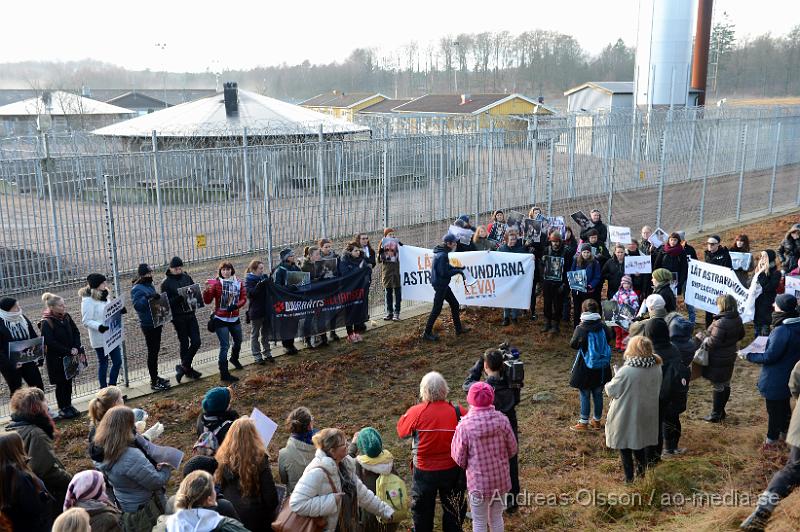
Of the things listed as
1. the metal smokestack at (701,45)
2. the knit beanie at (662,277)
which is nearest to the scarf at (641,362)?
the knit beanie at (662,277)

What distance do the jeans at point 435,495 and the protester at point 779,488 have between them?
222 cm

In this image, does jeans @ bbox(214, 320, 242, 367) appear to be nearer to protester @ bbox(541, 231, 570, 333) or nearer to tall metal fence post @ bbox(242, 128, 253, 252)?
tall metal fence post @ bbox(242, 128, 253, 252)

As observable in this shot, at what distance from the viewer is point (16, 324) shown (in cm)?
819

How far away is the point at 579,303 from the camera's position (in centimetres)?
1161

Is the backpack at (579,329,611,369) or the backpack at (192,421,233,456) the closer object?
the backpack at (192,421,233,456)

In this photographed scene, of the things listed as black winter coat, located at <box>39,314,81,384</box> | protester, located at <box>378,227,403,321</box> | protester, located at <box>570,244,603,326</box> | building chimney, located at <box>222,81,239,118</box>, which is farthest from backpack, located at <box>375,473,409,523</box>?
building chimney, located at <box>222,81,239,118</box>

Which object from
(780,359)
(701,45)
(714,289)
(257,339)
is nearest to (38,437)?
(257,339)

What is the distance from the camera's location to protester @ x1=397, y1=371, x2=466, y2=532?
5.57m

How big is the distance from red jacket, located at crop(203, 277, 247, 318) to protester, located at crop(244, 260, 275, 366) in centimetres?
24

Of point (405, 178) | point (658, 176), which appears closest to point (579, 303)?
point (405, 178)

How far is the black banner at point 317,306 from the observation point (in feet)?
34.9

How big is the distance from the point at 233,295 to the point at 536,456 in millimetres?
4701

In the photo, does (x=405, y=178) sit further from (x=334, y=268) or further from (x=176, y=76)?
(x=176, y=76)

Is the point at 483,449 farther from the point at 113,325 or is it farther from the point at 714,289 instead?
the point at 714,289
